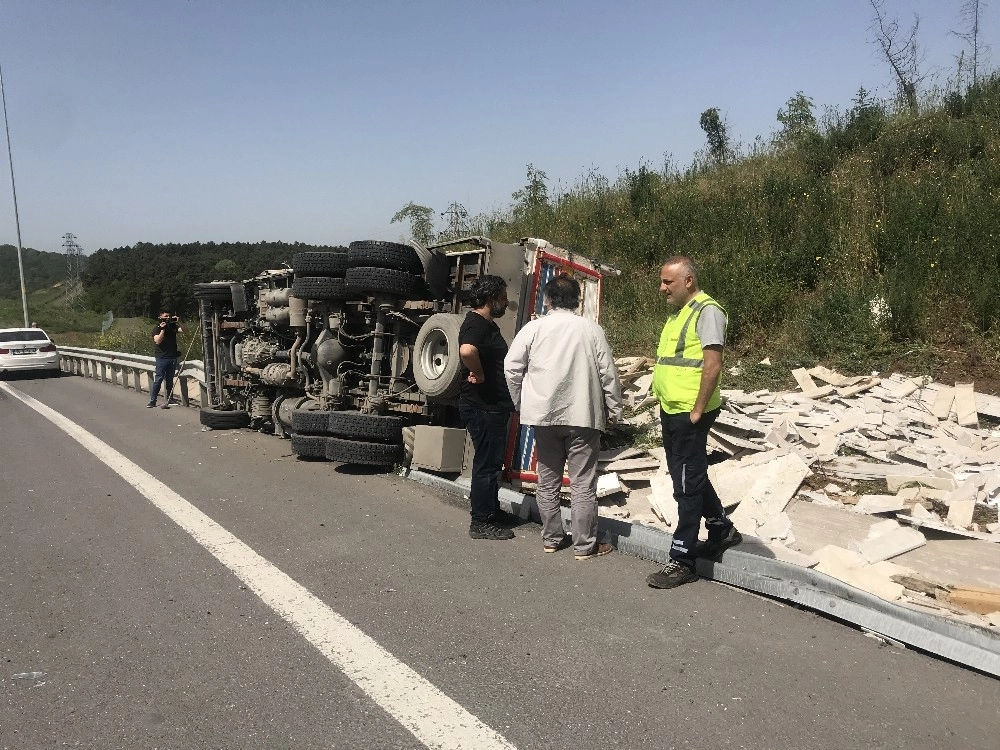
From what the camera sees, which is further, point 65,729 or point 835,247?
point 835,247

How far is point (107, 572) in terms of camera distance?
4555 millimetres

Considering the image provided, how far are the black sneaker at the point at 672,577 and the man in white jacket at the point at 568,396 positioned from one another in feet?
1.98

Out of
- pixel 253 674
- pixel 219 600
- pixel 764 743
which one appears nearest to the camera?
pixel 764 743

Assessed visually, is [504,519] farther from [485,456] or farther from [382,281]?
[382,281]

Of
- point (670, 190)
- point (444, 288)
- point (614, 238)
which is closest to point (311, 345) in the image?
point (444, 288)

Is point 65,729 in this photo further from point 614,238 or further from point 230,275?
point 614,238

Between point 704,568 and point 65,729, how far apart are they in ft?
11.0

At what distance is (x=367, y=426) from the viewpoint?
281 inches

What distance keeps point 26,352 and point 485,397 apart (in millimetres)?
21883

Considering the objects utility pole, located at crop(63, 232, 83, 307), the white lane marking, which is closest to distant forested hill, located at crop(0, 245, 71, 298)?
utility pole, located at crop(63, 232, 83, 307)

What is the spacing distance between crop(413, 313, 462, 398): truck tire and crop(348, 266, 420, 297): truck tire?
524 mm

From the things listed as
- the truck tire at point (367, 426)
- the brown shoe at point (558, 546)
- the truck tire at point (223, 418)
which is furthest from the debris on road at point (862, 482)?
the truck tire at point (223, 418)

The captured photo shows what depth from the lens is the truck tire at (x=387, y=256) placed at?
731 centimetres

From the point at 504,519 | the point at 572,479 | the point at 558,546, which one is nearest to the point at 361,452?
the point at 504,519
